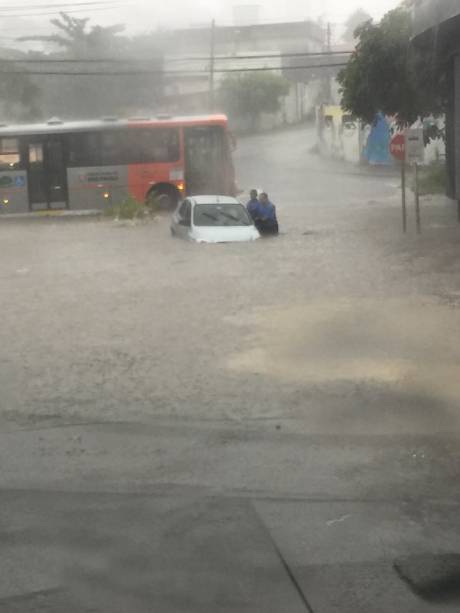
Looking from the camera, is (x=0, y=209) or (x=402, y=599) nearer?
(x=402, y=599)

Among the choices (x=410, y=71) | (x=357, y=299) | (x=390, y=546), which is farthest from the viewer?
(x=410, y=71)

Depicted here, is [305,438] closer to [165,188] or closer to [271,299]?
[271,299]

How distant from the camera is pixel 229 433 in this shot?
764 cm

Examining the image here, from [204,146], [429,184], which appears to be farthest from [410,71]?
[429,184]

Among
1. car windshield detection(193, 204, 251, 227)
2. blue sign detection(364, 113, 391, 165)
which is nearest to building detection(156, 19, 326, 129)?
blue sign detection(364, 113, 391, 165)

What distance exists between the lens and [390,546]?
200 inches

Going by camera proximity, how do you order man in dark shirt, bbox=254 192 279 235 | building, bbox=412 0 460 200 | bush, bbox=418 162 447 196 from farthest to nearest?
bush, bbox=418 162 447 196
man in dark shirt, bbox=254 192 279 235
building, bbox=412 0 460 200

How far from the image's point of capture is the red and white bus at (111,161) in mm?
27500

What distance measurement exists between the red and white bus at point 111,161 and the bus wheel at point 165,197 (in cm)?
3

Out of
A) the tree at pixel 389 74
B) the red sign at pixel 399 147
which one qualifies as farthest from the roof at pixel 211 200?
the tree at pixel 389 74

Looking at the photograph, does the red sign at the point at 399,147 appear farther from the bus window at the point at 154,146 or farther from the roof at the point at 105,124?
the bus window at the point at 154,146

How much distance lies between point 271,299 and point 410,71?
10.4 metres

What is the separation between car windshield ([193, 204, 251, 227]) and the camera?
66.3ft

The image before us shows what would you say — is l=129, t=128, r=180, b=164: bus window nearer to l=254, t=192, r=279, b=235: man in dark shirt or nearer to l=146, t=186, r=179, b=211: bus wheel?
l=146, t=186, r=179, b=211: bus wheel
